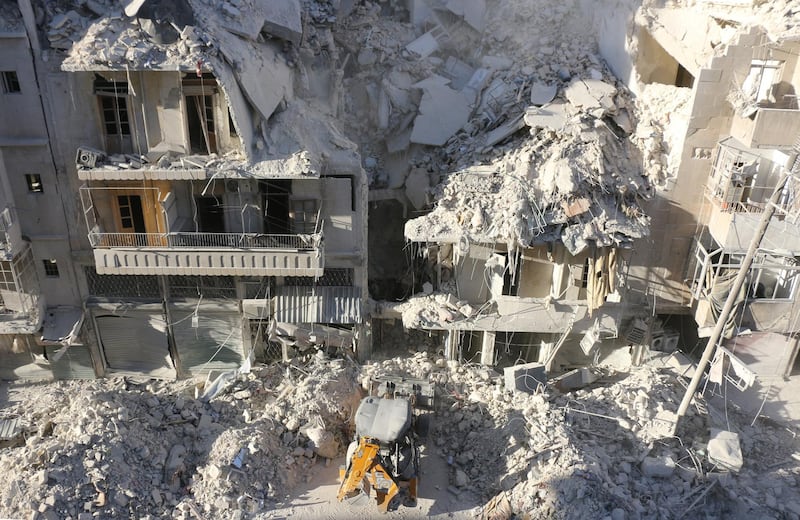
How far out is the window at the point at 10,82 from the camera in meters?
18.2

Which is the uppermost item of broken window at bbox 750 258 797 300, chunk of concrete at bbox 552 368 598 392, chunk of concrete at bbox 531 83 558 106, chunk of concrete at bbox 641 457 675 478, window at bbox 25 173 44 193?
chunk of concrete at bbox 531 83 558 106

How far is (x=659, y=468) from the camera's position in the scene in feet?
58.4

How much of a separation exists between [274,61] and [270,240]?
5.62m

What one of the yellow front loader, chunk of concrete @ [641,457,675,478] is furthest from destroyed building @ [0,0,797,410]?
chunk of concrete @ [641,457,675,478]

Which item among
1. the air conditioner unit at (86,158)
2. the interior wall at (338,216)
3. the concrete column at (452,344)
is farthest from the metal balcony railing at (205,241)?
the concrete column at (452,344)

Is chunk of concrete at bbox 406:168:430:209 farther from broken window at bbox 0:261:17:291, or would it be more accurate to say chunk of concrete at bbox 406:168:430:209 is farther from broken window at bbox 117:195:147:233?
broken window at bbox 0:261:17:291

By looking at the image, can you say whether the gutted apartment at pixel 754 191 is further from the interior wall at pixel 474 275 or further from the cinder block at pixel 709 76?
the interior wall at pixel 474 275

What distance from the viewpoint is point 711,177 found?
66.2 ft

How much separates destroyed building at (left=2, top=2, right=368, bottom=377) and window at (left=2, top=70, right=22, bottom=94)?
0.06 m

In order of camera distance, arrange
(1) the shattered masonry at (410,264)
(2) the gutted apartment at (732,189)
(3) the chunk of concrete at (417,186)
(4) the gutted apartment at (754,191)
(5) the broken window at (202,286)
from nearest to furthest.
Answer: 1. (1) the shattered masonry at (410,264)
2. (4) the gutted apartment at (754,191)
3. (2) the gutted apartment at (732,189)
4. (5) the broken window at (202,286)
5. (3) the chunk of concrete at (417,186)

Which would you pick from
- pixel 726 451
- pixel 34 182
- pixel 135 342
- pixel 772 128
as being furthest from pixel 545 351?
pixel 34 182

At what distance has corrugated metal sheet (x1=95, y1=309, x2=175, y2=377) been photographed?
2195 centimetres

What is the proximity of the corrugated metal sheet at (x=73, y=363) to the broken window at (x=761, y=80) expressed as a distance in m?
23.0

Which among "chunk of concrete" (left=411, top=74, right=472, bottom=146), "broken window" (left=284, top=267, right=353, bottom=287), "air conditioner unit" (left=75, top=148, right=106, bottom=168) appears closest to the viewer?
"air conditioner unit" (left=75, top=148, right=106, bottom=168)
